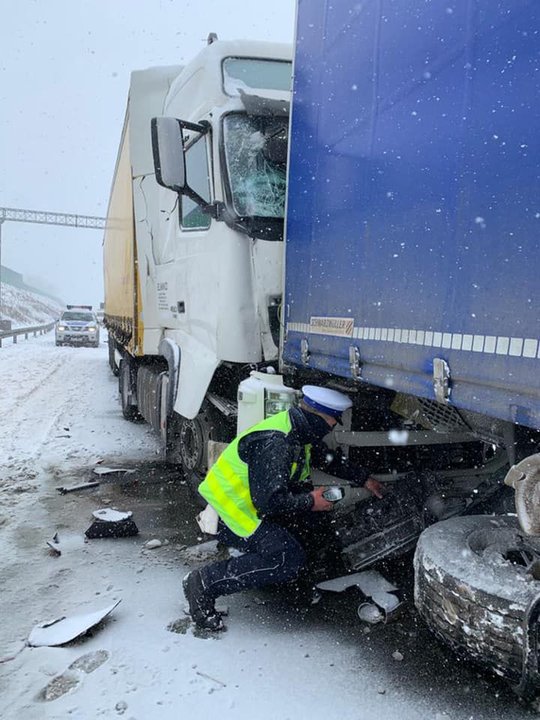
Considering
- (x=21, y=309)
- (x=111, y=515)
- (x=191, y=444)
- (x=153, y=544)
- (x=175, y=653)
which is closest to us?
(x=175, y=653)

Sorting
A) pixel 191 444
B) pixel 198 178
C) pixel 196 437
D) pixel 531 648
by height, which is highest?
pixel 198 178

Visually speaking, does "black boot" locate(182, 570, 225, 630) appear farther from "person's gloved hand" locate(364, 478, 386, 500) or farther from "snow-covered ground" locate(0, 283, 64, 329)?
"snow-covered ground" locate(0, 283, 64, 329)

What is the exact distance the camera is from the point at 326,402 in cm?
331

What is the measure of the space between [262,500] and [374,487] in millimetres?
931

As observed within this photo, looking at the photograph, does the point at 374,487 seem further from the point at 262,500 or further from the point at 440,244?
the point at 440,244

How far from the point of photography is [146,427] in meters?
9.09

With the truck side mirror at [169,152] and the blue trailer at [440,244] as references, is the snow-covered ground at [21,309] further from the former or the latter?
the blue trailer at [440,244]

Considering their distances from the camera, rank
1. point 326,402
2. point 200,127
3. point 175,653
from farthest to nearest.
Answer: point 200,127, point 326,402, point 175,653

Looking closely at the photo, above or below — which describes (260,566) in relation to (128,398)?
above

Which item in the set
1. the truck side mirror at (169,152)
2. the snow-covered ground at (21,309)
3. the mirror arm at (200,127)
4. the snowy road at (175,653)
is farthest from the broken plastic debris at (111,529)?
the snow-covered ground at (21,309)

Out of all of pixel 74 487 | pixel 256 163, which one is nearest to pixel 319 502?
pixel 256 163

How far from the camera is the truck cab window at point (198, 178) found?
15.4 ft

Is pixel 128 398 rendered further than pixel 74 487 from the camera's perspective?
Yes

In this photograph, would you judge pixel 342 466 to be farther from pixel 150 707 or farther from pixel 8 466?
pixel 8 466
